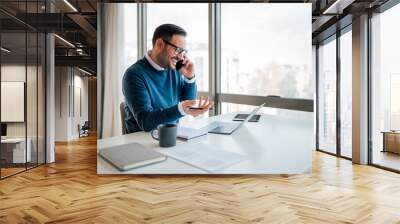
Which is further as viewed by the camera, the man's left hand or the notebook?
the man's left hand

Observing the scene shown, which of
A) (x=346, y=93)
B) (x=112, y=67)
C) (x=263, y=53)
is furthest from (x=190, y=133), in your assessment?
(x=346, y=93)

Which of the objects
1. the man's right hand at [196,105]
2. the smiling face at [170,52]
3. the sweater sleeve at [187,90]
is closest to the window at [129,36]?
the smiling face at [170,52]

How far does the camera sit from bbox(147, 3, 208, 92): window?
4.18 m

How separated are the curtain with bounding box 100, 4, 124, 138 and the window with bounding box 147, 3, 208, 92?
15.3 inches

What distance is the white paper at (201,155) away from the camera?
3908mm

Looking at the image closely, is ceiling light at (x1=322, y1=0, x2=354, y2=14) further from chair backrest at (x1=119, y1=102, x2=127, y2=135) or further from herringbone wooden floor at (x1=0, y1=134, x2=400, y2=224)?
chair backrest at (x1=119, y1=102, x2=127, y2=135)

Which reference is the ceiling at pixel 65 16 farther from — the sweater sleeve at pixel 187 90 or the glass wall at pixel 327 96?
the sweater sleeve at pixel 187 90

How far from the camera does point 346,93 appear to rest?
6.88 meters

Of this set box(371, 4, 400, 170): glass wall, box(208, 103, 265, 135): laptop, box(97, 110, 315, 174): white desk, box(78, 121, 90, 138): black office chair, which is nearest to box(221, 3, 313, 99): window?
box(97, 110, 315, 174): white desk

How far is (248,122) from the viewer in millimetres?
4086

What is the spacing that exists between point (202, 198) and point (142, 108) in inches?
47.8

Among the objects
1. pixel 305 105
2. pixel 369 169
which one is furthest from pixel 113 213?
pixel 369 169

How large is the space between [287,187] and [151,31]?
99.0 inches

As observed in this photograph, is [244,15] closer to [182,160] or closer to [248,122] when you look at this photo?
[248,122]
